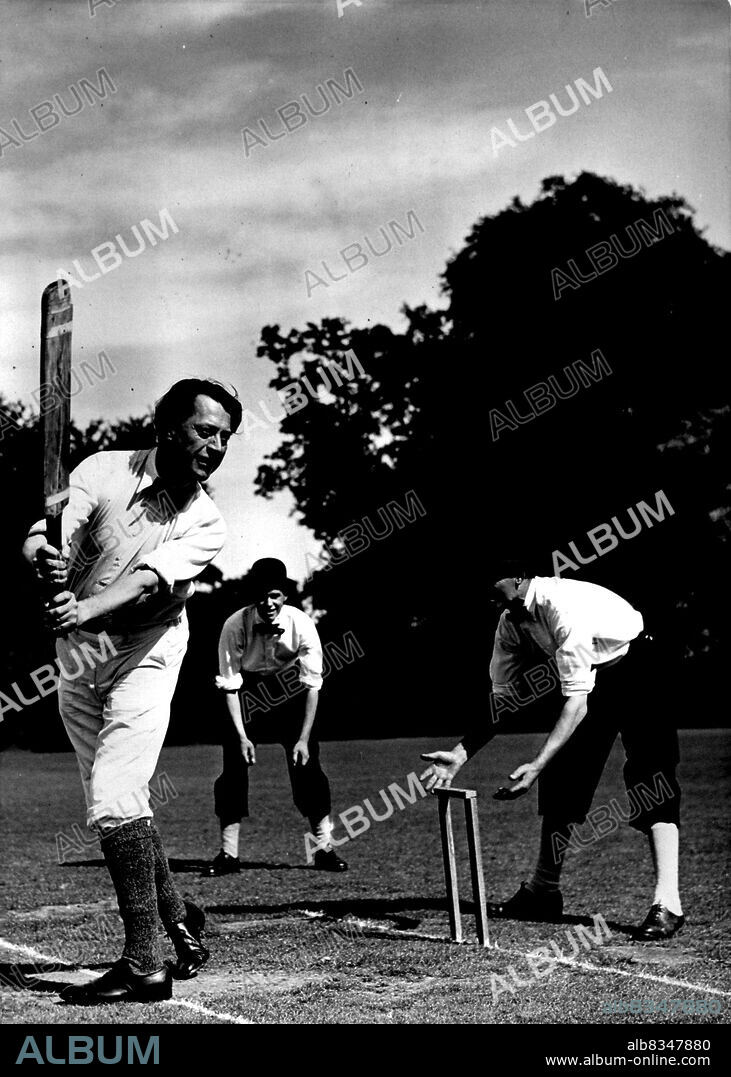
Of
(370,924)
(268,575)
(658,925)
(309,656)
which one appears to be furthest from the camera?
(309,656)

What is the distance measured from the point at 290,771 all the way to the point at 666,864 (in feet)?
9.20

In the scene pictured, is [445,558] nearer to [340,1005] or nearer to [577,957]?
[577,957]

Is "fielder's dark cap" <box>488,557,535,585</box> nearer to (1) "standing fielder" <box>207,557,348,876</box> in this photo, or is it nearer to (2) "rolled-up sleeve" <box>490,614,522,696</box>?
(2) "rolled-up sleeve" <box>490,614,522,696</box>

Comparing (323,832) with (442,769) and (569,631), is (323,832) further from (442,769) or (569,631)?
(569,631)

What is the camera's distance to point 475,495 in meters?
10.4

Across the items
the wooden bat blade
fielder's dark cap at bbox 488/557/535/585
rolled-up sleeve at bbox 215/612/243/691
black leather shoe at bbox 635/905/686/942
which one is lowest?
black leather shoe at bbox 635/905/686/942

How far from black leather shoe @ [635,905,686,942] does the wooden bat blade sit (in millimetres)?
3299

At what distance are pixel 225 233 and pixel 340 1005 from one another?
4.17 meters

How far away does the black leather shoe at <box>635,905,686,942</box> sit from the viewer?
5855 millimetres

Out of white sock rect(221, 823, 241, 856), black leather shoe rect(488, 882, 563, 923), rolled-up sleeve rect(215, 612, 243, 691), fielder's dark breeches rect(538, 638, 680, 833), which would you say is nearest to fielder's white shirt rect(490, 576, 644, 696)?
fielder's dark breeches rect(538, 638, 680, 833)

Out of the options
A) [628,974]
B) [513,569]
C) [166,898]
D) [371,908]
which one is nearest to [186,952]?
[166,898]

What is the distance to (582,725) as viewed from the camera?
649cm

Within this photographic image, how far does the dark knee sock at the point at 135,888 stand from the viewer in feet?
15.0

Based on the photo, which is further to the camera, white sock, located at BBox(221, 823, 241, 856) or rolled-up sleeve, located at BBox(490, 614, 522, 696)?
white sock, located at BBox(221, 823, 241, 856)
